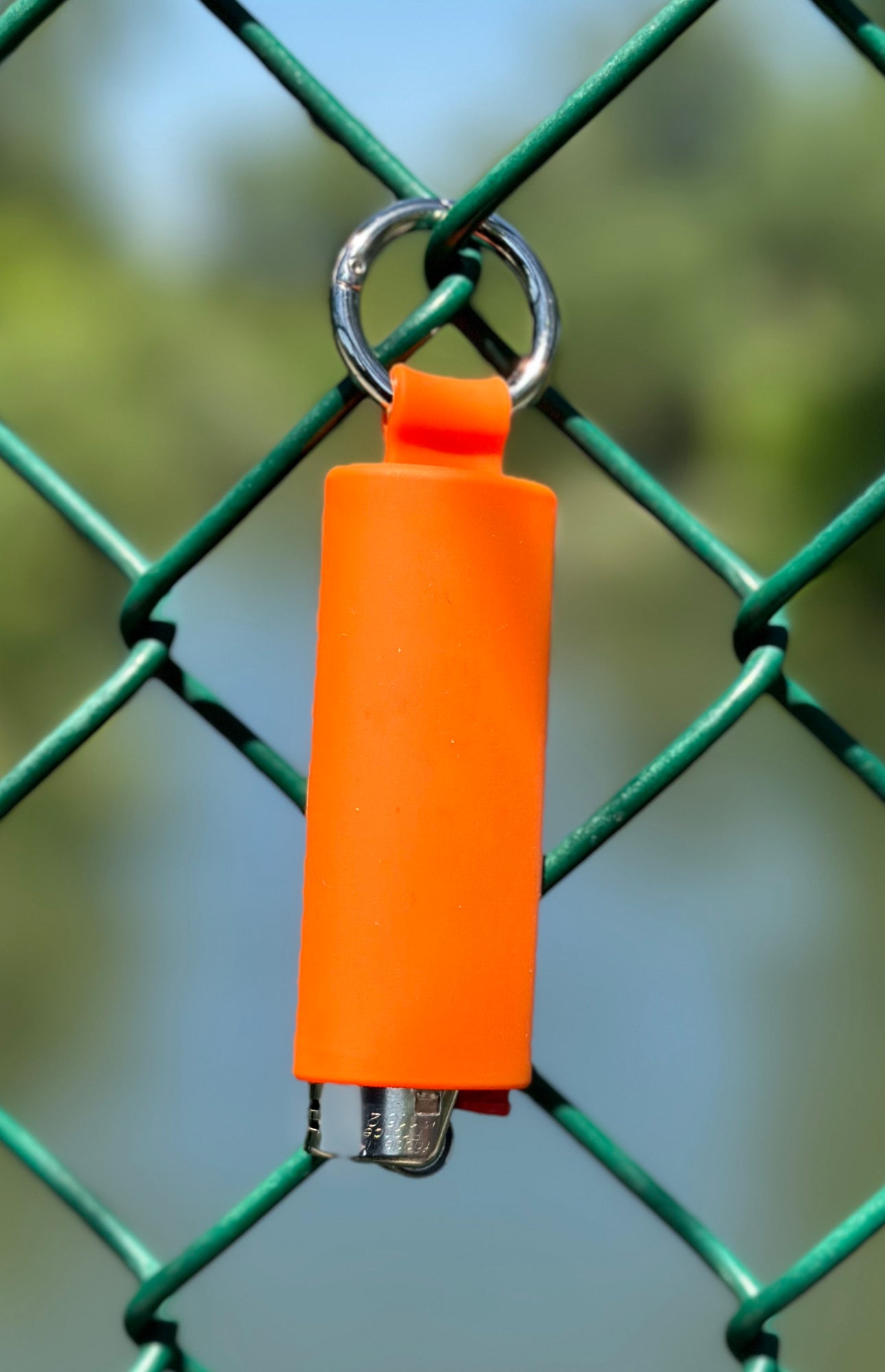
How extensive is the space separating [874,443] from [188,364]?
0.92 m

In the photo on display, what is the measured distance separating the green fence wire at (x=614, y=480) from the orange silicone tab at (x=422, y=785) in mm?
69

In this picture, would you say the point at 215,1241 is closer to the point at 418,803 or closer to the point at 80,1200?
the point at 80,1200

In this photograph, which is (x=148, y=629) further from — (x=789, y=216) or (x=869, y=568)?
(x=789, y=216)

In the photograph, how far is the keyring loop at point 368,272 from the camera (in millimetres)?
368

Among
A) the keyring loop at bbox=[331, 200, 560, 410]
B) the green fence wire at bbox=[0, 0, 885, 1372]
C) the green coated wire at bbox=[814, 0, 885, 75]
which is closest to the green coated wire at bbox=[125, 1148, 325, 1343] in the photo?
the green fence wire at bbox=[0, 0, 885, 1372]

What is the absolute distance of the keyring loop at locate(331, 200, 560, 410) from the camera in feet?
1.21

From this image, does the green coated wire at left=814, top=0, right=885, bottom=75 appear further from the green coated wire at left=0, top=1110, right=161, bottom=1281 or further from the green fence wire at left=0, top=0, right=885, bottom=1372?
the green coated wire at left=0, top=1110, right=161, bottom=1281

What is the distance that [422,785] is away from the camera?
336mm

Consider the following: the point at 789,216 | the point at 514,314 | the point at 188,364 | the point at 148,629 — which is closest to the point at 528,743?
the point at 148,629

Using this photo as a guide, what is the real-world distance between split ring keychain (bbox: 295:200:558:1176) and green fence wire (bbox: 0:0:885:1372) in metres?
0.07

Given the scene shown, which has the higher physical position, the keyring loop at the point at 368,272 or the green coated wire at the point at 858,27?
the keyring loop at the point at 368,272

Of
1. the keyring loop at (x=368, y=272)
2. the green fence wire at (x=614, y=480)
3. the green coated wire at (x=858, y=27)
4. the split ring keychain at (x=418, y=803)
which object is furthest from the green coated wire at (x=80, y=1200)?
the green coated wire at (x=858, y=27)

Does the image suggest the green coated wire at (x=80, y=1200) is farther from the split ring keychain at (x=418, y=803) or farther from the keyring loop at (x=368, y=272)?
the keyring loop at (x=368, y=272)

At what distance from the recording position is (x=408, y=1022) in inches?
13.1
